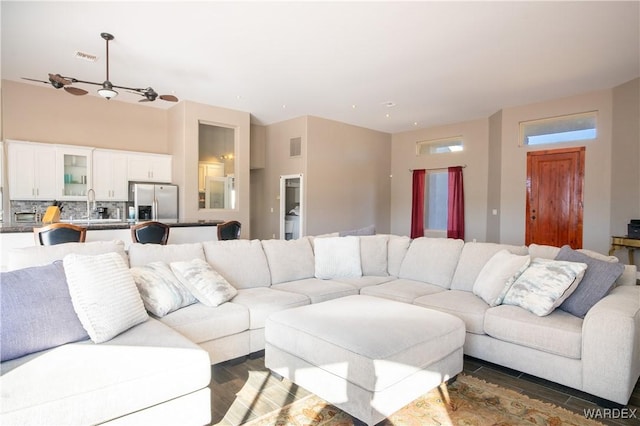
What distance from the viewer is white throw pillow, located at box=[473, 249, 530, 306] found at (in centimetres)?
293

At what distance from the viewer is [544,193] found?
6.85 metres

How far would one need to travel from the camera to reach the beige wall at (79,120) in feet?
20.1

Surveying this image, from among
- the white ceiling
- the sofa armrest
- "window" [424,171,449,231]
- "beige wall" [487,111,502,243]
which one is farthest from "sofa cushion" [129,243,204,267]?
"window" [424,171,449,231]

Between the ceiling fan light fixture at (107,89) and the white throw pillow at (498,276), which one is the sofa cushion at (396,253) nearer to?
the white throw pillow at (498,276)

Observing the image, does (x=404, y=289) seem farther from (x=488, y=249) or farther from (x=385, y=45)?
(x=385, y=45)

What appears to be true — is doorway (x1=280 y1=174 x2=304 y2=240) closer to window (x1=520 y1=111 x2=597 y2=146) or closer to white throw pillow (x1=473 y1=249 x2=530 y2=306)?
window (x1=520 y1=111 x2=597 y2=146)

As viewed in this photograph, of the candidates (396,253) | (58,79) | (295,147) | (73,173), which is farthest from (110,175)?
(396,253)

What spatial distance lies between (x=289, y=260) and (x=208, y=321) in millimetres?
1356

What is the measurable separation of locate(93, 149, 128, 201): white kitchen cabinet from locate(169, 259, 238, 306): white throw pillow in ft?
15.9

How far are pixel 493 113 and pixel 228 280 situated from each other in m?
6.76

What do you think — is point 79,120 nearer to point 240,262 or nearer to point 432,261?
point 240,262

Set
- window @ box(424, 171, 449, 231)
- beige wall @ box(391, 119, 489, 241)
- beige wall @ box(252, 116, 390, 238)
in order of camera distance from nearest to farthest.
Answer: beige wall @ box(252, 116, 390, 238), beige wall @ box(391, 119, 489, 241), window @ box(424, 171, 449, 231)

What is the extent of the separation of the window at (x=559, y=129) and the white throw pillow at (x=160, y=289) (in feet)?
22.3

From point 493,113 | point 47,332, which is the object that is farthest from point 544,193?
point 47,332
